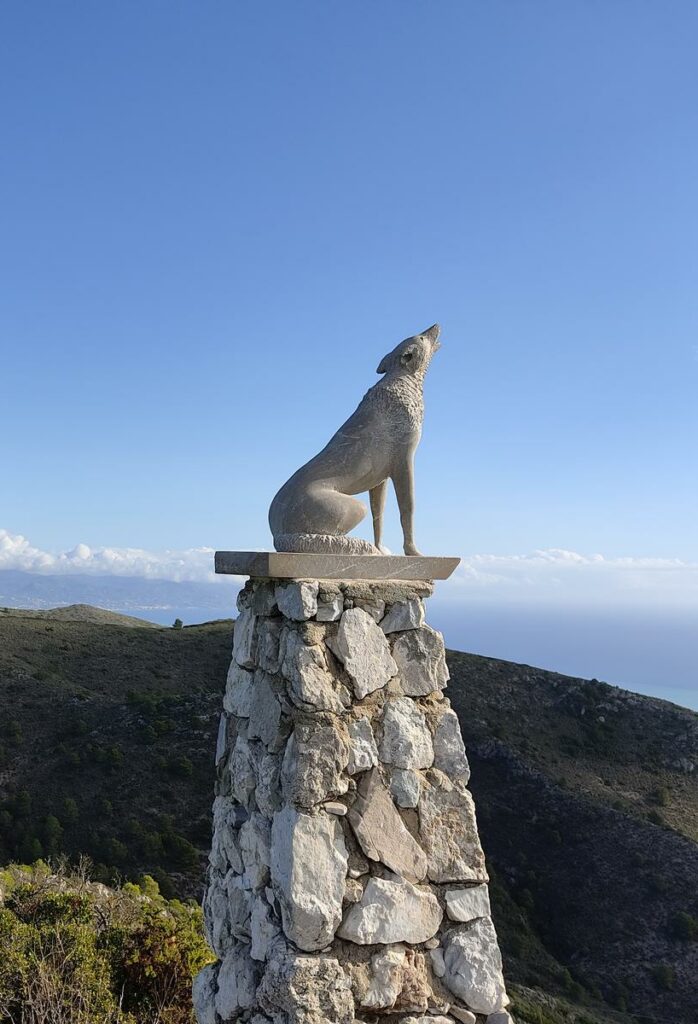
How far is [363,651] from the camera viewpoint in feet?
13.0

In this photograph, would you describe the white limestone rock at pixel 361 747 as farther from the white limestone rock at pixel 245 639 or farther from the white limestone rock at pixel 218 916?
the white limestone rock at pixel 218 916

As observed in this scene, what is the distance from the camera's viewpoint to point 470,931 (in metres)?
3.84

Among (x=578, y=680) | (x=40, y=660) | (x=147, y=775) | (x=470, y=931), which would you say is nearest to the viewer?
(x=470, y=931)

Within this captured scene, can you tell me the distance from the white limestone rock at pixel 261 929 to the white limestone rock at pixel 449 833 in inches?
32.6

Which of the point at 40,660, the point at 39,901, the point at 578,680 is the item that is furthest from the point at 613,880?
the point at 40,660

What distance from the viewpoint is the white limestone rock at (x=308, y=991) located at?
11.2 feet

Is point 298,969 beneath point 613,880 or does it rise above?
above

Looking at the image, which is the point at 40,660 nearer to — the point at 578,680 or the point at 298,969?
the point at 578,680

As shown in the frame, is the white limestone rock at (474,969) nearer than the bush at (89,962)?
Yes

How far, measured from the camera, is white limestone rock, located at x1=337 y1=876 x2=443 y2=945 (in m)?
3.62

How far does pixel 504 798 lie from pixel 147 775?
12.4 metres

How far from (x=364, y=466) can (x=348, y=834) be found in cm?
Answer: 202

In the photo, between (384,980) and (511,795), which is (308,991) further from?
(511,795)

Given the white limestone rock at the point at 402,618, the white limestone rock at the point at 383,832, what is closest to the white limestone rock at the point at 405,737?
the white limestone rock at the point at 383,832
